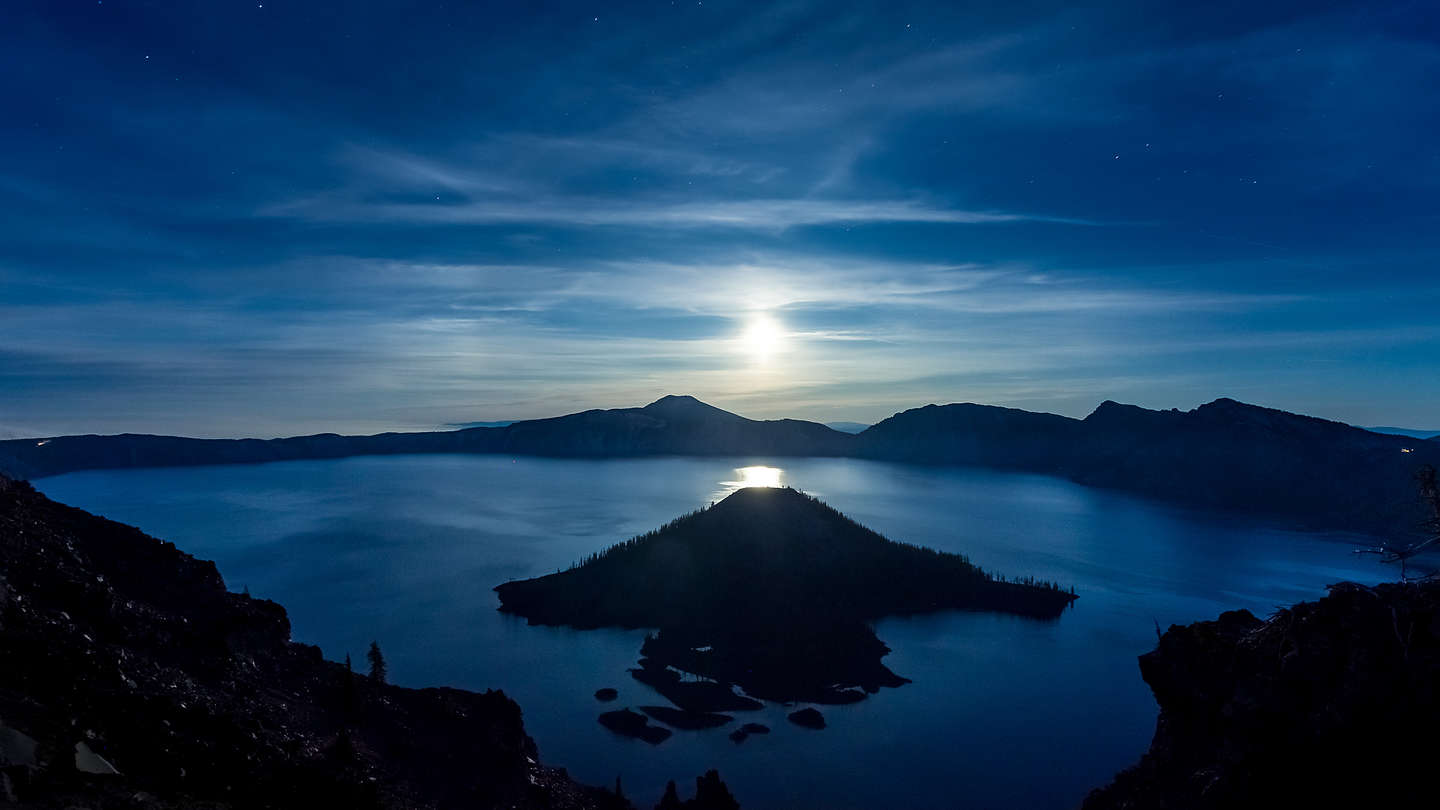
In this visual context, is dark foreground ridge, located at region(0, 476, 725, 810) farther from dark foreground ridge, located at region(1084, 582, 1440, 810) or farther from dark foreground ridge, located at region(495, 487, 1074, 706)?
dark foreground ridge, located at region(495, 487, 1074, 706)

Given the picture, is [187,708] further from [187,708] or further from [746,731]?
[746,731]

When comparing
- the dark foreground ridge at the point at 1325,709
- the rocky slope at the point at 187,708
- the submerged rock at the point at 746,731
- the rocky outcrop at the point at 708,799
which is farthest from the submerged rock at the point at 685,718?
the dark foreground ridge at the point at 1325,709

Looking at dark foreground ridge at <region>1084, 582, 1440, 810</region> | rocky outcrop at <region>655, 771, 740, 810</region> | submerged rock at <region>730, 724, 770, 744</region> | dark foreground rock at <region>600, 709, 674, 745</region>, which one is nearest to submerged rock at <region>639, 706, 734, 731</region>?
dark foreground rock at <region>600, 709, 674, 745</region>

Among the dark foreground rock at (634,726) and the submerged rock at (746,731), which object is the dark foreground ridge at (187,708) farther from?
the submerged rock at (746,731)

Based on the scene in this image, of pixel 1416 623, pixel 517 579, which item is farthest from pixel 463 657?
pixel 1416 623

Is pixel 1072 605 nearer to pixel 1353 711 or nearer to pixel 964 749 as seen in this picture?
pixel 964 749
